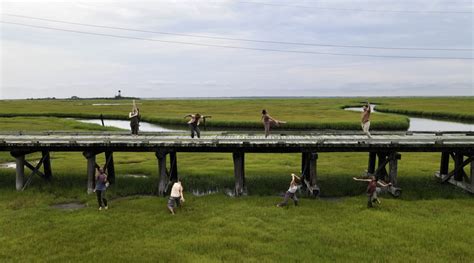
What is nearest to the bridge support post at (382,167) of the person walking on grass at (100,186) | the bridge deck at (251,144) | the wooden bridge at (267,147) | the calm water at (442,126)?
the wooden bridge at (267,147)

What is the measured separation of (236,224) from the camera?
1625 cm

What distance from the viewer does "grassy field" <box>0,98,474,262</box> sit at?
13.6 m

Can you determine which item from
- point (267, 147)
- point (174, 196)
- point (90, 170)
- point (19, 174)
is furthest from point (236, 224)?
point (19, 174)

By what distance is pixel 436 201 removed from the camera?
19.4 metres

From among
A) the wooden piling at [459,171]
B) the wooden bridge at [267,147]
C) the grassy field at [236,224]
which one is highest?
the wooden bridge at [267,147]

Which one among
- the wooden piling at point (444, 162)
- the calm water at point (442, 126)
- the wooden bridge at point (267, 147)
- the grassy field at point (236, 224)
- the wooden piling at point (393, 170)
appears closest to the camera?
the grassy field at point (236, 224)

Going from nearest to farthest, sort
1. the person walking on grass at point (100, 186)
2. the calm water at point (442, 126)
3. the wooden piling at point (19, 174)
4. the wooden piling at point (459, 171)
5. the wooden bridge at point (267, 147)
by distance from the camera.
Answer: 1. the person walking on grass at point (100, 186)
2. the wooden bridge at point (267, 147)
3. the wooden piling at point (19, 174)
4. the wooden piling at point (459, 171)
5. the calm water at point (442, 126)

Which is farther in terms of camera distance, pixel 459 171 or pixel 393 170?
pixel 459 171

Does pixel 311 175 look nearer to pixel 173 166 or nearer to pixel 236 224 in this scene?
pixel 236 224

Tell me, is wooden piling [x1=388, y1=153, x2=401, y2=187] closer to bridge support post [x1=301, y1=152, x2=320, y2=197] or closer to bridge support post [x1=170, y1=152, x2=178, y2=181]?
bridge support post [x1=301, y1=152, x2=320, y2=197]

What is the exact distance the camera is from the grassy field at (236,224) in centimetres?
1355

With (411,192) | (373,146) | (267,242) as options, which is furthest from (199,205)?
(411,192)

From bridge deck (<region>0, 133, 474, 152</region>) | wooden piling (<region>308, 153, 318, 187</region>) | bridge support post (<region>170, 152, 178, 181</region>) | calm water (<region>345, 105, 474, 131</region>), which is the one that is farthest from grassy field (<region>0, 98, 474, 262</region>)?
calm water (<region>345, 105, 474, 131</region>)

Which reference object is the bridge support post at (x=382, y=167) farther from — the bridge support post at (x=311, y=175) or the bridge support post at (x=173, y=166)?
the bridge support post at (x=173, y=166)
